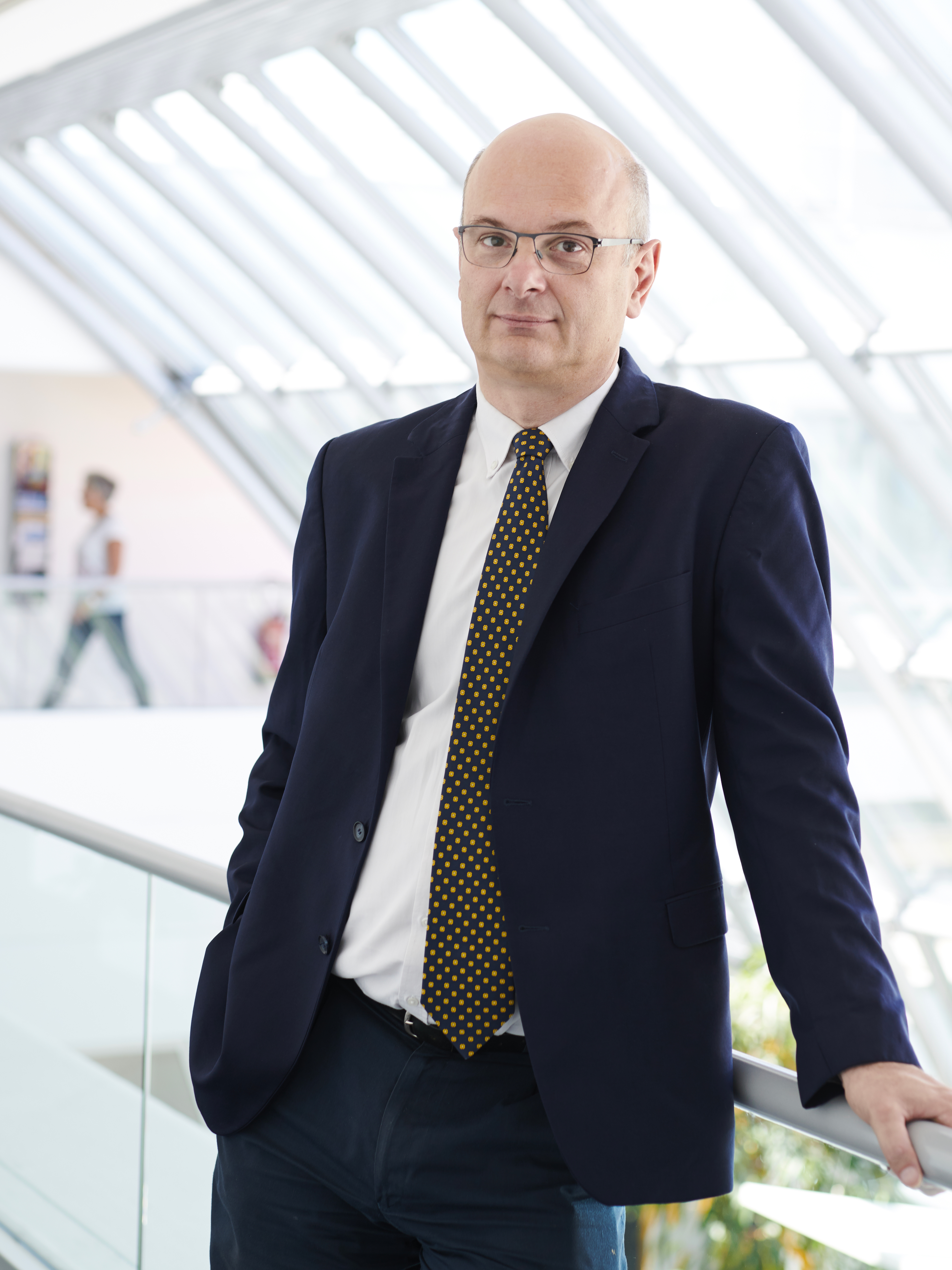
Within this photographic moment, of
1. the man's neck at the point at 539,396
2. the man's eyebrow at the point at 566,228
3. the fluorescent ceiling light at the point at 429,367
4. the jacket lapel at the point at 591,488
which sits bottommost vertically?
the jacket lapel at the point at 591,488

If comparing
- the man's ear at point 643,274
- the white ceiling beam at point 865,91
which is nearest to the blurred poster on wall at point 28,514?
the white ceiling beam at point 865,91

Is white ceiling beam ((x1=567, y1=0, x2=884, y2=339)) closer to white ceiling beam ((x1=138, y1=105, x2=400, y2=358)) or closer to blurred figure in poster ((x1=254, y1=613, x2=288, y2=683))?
white ceiling beam ((x1=138, y1=105, x2=400, y2=358))

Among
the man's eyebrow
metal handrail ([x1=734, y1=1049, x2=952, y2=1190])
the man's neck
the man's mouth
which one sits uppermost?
the man's eyebrow

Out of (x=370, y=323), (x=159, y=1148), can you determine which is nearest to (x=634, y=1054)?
(x=159, y=1148)

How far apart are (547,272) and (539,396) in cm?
15

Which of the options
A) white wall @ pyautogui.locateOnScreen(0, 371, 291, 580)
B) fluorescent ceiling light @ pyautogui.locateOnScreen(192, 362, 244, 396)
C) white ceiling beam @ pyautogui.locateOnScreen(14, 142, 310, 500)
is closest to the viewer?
white ceiling beam @ pyautogui.locateOnScreen(14, 142, 310, 500)

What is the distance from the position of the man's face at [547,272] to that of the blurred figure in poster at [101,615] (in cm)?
1045

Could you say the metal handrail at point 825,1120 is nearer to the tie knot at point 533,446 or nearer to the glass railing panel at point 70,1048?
the tie knot at point 533,446

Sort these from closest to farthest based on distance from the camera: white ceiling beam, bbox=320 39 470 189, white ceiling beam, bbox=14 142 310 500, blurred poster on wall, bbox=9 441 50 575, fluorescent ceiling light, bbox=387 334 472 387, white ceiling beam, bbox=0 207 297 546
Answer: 1. white ceiling beam, bbox=320 39 470 189
2. fluorescent ceiling light, bbox=387 334 472 387
3. white ceiling beam, bbox=14 142 310 500
4. white ceiling beam, bbox=0 207 297 546
5. blurred poster on wall, bbox=9 441 50 575

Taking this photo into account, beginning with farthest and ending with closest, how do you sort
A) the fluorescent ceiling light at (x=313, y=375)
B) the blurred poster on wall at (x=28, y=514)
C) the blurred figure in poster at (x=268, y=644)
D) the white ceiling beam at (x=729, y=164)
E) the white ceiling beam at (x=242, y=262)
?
the blurred poster on wall at (x=28, y=514) < the blurred figure in poster at (x=268, y=644) < the fluorescent ceiling light at (x=313, y=375) < the white ceiling beam at (x=242, y=262) < the white ceiling beam at (x=729, y=164)

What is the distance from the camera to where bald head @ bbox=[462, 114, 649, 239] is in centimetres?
178

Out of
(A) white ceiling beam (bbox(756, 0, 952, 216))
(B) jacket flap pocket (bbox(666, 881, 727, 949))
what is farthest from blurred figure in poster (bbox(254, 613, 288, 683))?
(B) jacket flap pocket (bbox(666, 881, 727, 949))

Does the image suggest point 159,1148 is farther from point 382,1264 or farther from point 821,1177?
point 821,1177

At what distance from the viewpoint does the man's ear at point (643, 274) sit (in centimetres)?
187
